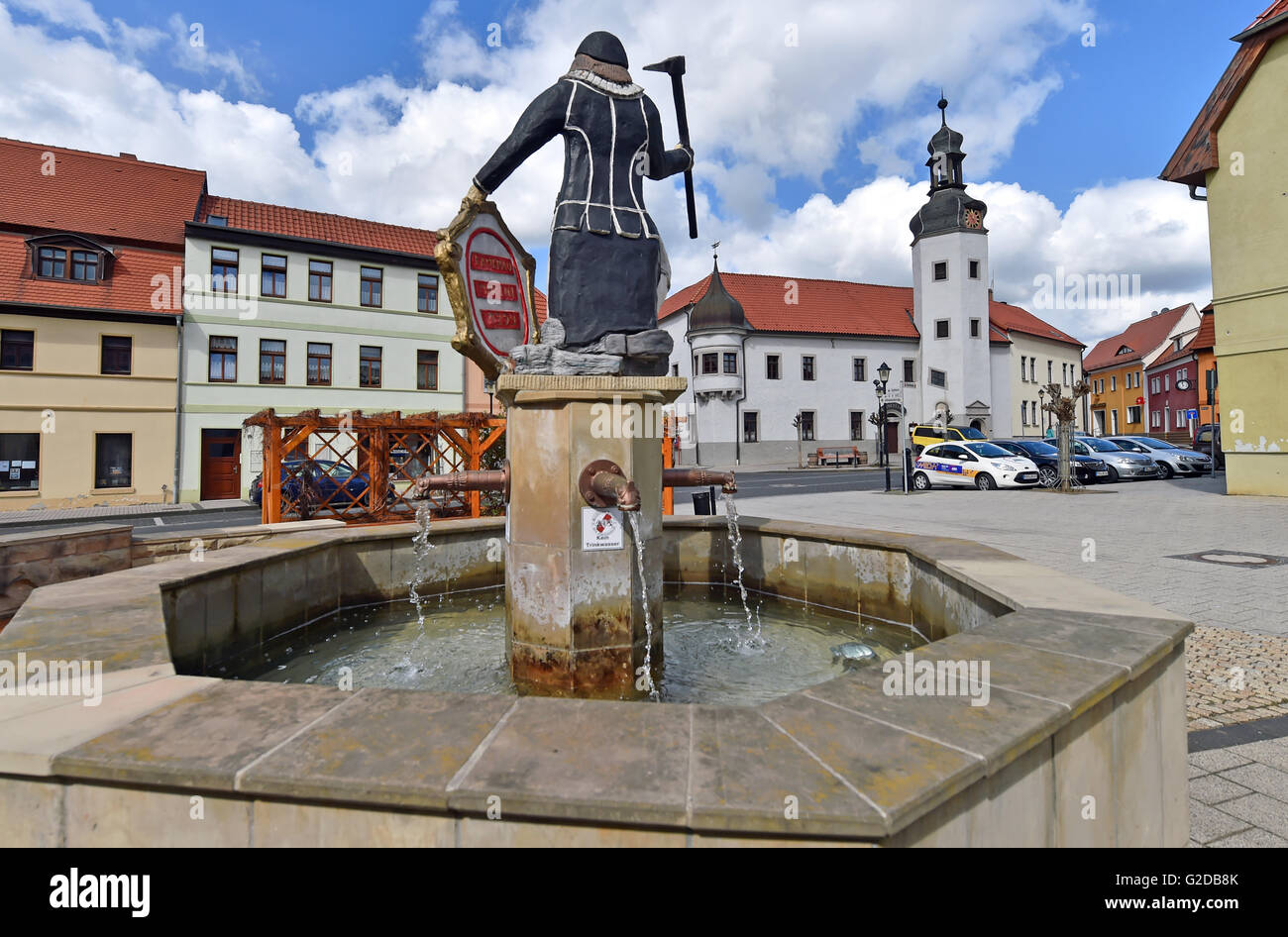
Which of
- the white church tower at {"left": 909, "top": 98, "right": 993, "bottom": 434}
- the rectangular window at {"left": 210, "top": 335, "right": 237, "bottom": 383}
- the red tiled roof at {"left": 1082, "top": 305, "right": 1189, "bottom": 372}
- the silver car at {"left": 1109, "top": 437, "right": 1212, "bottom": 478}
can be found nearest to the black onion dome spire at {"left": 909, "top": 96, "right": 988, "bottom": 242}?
the white church tower at {"left": 909, "top": 98, "right": 993, "bottom": 434}

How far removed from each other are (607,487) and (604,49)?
9.57 feet

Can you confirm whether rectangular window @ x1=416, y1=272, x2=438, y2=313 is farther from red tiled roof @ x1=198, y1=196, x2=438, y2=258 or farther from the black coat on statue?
the black coat on statue

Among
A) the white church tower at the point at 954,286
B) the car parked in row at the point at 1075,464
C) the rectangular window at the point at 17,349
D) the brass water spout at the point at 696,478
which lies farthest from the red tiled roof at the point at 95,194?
the white church tower at the point at 954,286

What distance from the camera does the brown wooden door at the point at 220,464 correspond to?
21.9 meters

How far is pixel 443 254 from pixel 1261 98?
20518mm

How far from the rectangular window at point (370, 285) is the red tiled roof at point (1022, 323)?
138ft

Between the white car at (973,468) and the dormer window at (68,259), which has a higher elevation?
the dormer window at (68,259)

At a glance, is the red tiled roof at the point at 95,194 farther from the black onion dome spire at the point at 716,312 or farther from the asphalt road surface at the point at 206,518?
the black onion dome spire at the point at 716,312

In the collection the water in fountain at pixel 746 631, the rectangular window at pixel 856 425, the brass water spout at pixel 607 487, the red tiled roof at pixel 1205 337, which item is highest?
the red tiled roof at pixel 1205 337

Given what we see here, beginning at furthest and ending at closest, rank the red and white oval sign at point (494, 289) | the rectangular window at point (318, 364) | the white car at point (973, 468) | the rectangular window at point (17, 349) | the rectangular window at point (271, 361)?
the rectangular window at point (318, 364), the rectangular window at point (271, 361), the rectangular window at point (17, 349), the white car at point (973, 468), the red and white oval sign at point (494, 289)

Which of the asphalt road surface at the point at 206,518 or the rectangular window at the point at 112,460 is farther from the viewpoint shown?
the rectangular window at the point at 112,460

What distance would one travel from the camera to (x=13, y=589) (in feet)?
14.1

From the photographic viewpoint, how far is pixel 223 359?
2241 cm
